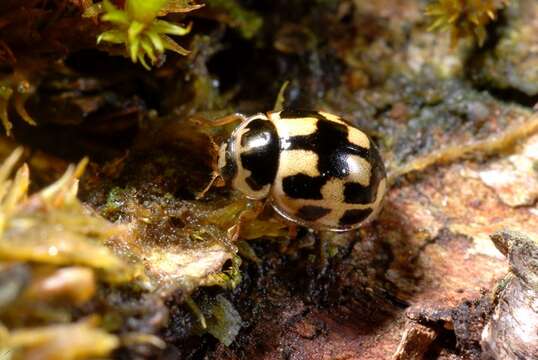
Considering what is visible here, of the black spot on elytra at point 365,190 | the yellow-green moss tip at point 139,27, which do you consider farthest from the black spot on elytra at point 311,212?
the yellow-green moss tip at point 139,27

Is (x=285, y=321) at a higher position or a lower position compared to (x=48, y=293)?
lower

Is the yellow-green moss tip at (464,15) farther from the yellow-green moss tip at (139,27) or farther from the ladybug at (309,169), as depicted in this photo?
the yellow-green moss tip at (139,27)

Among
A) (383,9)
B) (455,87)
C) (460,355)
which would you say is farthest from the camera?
(383,9)

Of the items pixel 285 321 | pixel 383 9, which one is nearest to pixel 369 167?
pixel 285 321

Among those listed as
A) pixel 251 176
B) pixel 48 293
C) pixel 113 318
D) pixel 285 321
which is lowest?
pixel 285 321

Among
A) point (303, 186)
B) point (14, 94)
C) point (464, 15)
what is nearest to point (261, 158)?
point (303, 186)

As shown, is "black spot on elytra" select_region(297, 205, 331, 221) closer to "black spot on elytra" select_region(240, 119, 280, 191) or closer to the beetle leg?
"black spot on elytra" select_region(240, 119, 280, 191)

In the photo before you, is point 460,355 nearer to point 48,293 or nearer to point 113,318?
point 113,318
